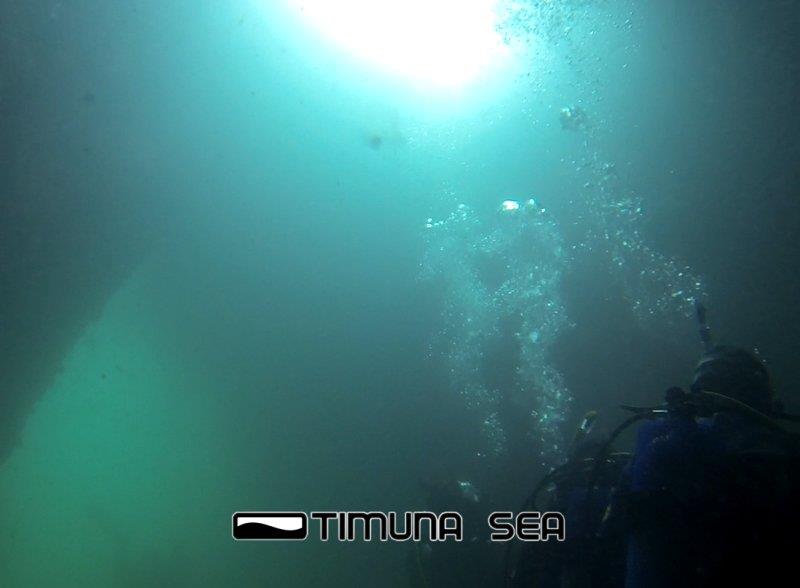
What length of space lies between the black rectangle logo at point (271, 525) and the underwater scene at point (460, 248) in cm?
3

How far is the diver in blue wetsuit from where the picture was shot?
2.47 metres

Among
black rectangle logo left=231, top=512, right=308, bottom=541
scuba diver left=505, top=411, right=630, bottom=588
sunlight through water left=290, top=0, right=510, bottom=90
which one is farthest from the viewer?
sunlight through water left=290, top=0, right=510, bottom=90

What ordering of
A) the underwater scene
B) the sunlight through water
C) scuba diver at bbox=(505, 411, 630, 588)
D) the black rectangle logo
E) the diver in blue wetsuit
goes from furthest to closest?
1. the sunlight through water
2. the black rectangle logo
3. the underwater scene
4. scuba diver at bbox=(505, 411, 630, 588)
5. the diver in blue wetsuit

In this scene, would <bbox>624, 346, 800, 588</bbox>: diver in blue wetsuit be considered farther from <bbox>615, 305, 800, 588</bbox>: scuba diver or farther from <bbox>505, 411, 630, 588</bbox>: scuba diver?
<bbox>505, 411, 630, 588</bbox>: scuba diver

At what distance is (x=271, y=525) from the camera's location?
157 inches

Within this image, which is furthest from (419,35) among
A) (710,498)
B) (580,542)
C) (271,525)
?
(710,498)

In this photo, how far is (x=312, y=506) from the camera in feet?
94.2

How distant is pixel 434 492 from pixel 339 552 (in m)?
14.1

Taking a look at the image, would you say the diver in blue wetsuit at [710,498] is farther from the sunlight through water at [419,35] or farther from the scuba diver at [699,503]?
the sunlight through water at [419,35]

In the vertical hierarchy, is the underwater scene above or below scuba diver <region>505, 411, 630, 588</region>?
above

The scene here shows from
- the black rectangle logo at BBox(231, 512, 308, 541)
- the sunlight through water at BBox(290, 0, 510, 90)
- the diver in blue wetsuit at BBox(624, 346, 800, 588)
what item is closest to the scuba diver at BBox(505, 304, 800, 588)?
the diver in blue wetsuit at BBox(624, 346, 800, 588)

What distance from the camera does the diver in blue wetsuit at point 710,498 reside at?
2473 millimetres

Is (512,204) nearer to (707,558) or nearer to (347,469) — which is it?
(707,558)

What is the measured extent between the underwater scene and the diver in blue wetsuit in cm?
1
